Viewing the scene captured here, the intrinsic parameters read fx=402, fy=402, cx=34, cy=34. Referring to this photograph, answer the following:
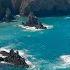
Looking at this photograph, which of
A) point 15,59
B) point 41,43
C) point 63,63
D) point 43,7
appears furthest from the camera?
point 43,7

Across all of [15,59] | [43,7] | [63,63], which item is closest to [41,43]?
[63,63]

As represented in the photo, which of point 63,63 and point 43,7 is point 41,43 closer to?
point 63,63

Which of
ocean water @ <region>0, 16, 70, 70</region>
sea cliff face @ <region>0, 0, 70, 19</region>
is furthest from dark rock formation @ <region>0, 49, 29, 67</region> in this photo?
sea cliff face @ <region>0, 0, 70, 19</region>

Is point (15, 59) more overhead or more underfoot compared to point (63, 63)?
more overhead

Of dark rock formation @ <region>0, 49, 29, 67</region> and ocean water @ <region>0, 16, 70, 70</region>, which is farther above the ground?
dark rock formation @ <region>0, 49, 29, 67</region>

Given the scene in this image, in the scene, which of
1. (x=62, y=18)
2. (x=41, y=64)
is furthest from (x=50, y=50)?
(x=62, y=18)

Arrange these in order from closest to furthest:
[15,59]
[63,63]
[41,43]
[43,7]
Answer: [15,59] → [63,63] → [41,43] → [43,7]

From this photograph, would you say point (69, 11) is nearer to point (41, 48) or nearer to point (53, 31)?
point (53, 31)

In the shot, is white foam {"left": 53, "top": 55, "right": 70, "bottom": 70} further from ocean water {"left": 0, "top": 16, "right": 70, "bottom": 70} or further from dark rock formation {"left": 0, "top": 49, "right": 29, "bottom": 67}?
dark rock formation {"left": 0, "top": 49, "right": 29, "bottom": 67}
